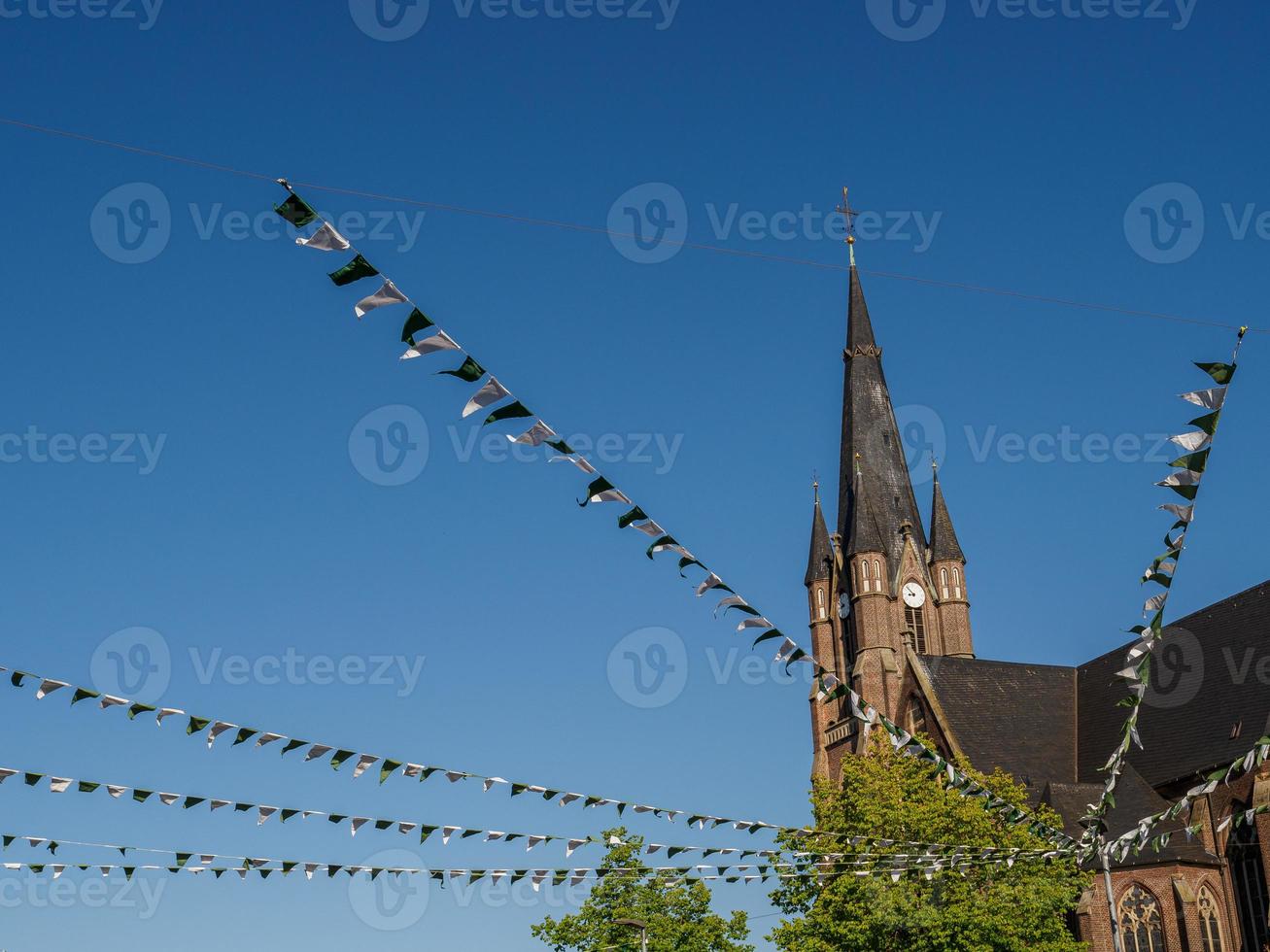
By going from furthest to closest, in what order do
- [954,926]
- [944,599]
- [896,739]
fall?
[944,599]
[954,926]
[896,739]

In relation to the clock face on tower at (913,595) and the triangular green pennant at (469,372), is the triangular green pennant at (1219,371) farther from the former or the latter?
the clock face on tower at (913,595)

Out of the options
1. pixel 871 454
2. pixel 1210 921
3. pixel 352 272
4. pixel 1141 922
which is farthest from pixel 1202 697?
pixel 352 272

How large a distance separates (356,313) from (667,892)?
35388 mm

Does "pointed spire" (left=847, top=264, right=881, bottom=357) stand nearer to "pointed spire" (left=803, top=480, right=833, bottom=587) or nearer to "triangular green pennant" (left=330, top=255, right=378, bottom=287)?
"pointed spire" (left=803, top=480, right=833, bottom=587)

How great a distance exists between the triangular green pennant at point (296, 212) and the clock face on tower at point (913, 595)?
1961 inches

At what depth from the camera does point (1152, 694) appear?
4584cm

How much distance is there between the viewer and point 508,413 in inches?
396

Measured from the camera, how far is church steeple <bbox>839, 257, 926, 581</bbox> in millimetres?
58531

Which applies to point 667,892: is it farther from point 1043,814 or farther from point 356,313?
point 356,313

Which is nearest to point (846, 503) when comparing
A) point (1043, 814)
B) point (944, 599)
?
point (944, 599)

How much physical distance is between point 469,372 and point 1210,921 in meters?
34.6

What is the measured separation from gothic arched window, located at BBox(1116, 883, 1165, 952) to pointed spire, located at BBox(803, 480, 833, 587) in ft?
73.3

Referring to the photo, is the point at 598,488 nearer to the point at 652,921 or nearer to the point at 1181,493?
the point at 1181,493

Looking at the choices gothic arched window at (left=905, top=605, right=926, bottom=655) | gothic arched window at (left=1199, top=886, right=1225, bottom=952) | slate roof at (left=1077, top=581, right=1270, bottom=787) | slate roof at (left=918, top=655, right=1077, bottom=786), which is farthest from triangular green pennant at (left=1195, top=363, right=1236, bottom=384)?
gothic arched window at (left=905, top=605, right=926, bottom=655)
